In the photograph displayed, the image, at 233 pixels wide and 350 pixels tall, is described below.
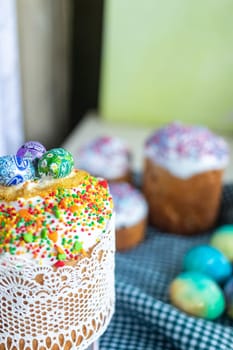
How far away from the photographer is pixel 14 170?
24.5 inches

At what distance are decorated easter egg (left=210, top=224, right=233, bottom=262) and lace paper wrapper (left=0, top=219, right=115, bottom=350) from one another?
0.50 meters

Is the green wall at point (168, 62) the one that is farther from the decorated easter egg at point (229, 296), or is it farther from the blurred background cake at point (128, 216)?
the decorated easter egg at point (229, 296)

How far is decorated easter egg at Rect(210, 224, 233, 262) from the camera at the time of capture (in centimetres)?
113

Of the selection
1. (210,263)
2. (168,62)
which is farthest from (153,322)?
(168,62)

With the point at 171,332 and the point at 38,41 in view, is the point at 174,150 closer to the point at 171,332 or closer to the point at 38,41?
the point at 171,332

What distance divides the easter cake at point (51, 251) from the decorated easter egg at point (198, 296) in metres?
0.34

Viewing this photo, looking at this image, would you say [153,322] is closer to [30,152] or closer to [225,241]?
[225,241]

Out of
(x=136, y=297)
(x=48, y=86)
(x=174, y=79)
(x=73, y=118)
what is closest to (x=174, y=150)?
(x=136, y=297)

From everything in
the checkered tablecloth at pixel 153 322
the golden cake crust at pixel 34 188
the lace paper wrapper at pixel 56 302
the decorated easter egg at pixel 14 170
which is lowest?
the checkered tablecloth at pixel 153 322

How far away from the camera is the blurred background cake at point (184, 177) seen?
4.02 feet

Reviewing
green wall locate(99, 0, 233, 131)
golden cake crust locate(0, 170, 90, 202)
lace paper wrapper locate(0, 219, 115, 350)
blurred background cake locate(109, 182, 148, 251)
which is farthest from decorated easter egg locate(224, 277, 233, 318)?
green wall locate(99, 0, 233, 131)

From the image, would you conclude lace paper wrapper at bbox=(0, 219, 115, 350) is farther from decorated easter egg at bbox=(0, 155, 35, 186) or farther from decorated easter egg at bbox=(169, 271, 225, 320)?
decorated easter egg at bbox=(169, 271, 225, 320)

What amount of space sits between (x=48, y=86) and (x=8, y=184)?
1.18 metres

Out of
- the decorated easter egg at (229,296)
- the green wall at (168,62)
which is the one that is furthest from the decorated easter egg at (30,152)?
the green wall at (168,62)
